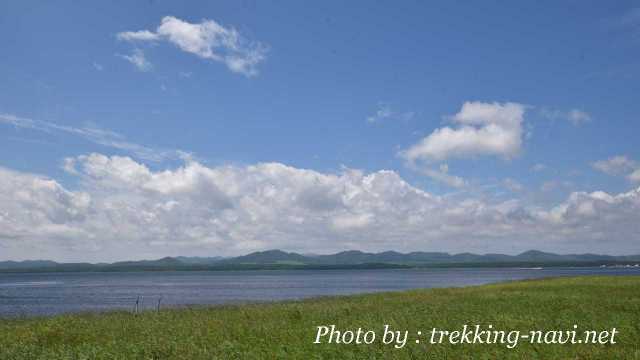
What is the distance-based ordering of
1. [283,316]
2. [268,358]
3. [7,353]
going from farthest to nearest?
1. [283,316]
2. [7,353]
3. [268,358]

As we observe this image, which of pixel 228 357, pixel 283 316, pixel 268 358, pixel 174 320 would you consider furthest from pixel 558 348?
pixel 174 320

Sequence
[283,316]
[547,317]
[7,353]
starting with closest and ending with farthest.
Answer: [7,353], [547,317], [283,316]

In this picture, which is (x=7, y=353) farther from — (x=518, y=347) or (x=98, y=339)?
(x=518, y=347)

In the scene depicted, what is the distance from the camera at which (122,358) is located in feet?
73.5

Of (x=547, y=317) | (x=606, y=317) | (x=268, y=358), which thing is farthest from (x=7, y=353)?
(x=606, y=317)

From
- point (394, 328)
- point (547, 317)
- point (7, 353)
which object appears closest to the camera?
point (7, 353)

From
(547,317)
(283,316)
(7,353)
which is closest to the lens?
(7,353)

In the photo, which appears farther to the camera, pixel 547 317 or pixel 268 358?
pixel 547 317

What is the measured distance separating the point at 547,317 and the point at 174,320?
24497 mm

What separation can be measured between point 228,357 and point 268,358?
1.64 m

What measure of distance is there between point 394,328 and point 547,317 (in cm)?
926

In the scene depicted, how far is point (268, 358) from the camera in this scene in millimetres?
21781

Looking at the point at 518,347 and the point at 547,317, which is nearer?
the point at 518,347

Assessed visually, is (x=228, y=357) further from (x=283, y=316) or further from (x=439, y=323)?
(x=283, y=316)
